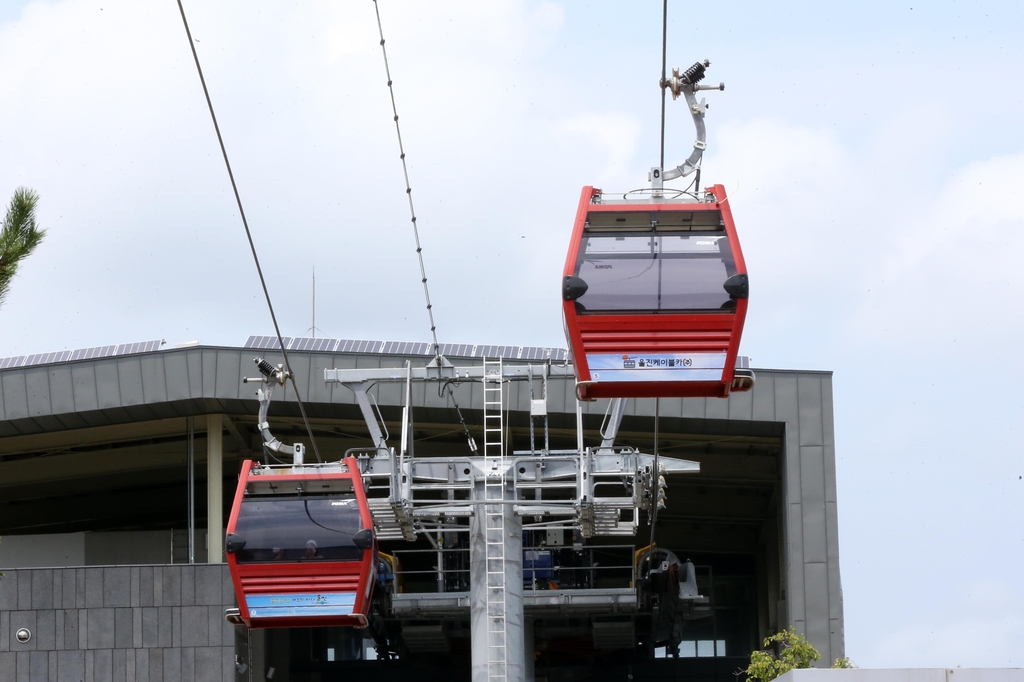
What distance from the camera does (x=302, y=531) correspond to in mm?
18953

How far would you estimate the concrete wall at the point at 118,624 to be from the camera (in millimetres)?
24250

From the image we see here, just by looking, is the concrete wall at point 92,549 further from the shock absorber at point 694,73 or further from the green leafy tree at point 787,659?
the shock absorber at point 694,73

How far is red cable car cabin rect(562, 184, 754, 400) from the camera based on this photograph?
555 inches

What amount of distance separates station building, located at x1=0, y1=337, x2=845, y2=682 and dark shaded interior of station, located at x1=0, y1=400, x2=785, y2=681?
8 centimetres

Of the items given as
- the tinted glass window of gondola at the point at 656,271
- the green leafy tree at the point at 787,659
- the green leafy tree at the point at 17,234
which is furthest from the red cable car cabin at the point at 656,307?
the green leafy tree at the point at 787,659

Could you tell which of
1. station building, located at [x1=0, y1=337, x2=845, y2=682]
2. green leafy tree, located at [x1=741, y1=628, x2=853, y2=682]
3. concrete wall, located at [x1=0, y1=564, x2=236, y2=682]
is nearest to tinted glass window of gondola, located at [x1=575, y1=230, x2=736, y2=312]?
green leafy tree, located at [x1=741, y1=628, x2=853, y2=682]

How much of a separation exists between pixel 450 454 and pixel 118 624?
7.08 meters

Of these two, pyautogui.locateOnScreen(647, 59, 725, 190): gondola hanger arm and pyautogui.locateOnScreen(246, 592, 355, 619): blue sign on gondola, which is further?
pyautogui.locateOnScreen(246, 592, 355, 619): blue sign on gondola

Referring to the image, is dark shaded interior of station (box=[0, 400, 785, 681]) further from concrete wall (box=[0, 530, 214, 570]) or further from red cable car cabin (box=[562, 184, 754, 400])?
red cable car cabin (box=[562, 184, 754, 400])

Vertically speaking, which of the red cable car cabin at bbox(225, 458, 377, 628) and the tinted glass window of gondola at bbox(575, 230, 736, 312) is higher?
the tinted glass window of gondola at bbox(575, 230, 736, 312)

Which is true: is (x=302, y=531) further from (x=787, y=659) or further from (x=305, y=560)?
(x=787, y=659)

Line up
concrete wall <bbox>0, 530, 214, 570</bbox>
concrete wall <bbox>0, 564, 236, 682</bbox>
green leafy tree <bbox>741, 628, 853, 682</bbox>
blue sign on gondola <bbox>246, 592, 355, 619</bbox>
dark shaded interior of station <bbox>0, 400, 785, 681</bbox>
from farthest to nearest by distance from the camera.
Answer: dark shaded interior of station <bbox>0, 400, 785, 681</bbox> < concrete wall <bbox>0, 530, 214, 570</bbox> < concrete wall <bbox>0, 564, 236, 682</bbox> < green leafy tree <bbox>741, 628, 853, 682</bbox> < blue sign on gondola <bbox>246, 592, 355, 619</bbox>

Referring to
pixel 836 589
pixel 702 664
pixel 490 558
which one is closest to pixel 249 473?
pixel 490 558

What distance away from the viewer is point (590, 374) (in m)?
14.1
